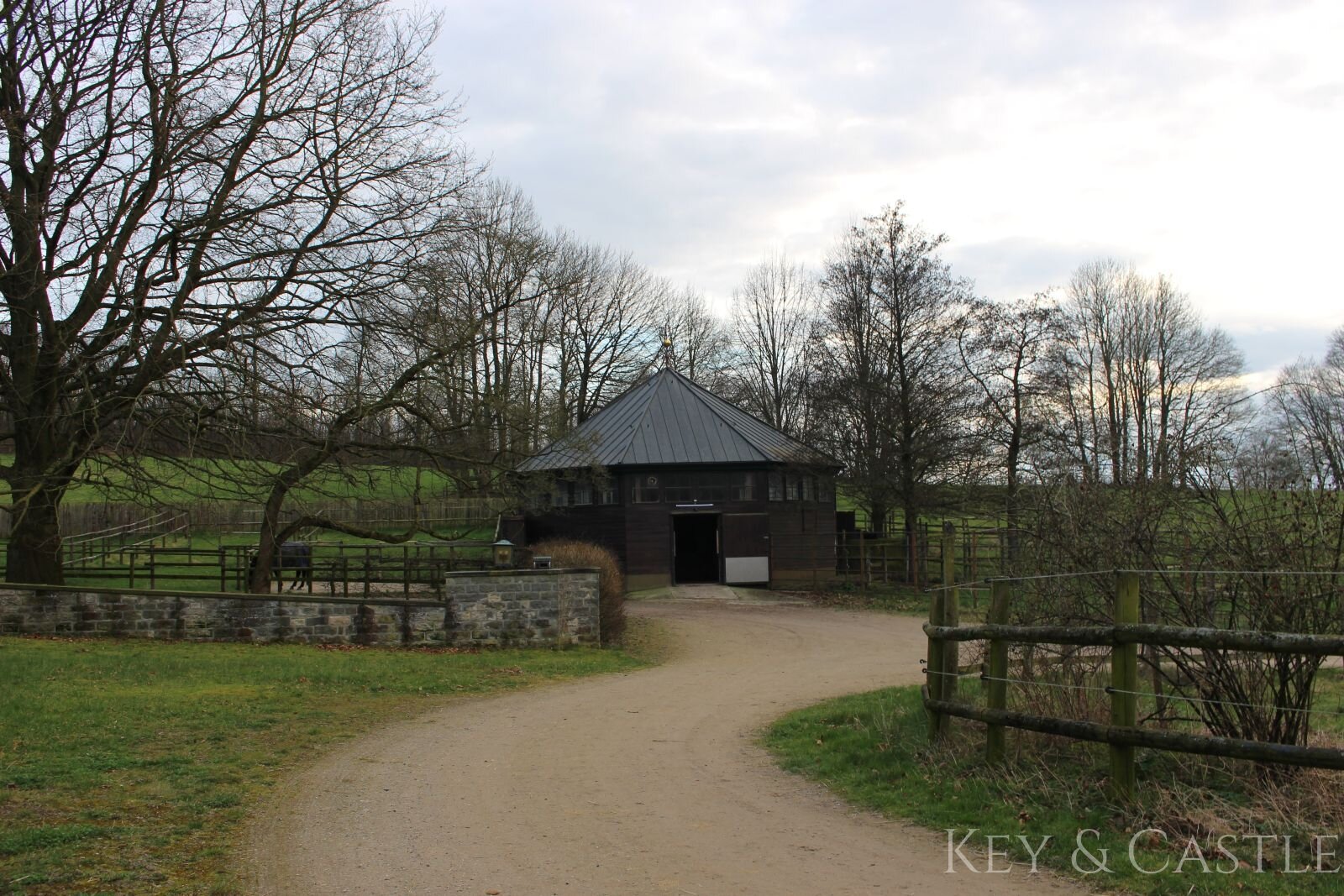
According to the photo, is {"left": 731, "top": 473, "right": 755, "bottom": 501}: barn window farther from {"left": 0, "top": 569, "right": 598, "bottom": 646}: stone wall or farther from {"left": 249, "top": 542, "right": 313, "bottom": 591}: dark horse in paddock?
{"left": 0, "top": 569, "right": 598, "bottom": 646}: stone wall

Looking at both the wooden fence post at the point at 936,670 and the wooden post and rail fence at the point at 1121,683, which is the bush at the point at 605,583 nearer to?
the wooden fence post at the point at 936,670

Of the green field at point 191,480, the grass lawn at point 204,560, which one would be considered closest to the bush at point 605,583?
the grass lawn at point 204,560

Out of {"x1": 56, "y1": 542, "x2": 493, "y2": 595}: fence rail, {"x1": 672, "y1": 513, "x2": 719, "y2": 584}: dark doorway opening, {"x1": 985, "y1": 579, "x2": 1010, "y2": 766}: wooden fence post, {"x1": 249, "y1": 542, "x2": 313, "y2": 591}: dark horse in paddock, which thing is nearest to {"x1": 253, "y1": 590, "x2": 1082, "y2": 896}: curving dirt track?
{"x1": 985, "y1": 579, "x2": 1010, "y2": 766}: wooden fence post

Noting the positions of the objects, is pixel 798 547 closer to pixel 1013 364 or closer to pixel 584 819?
pixel 1013 364

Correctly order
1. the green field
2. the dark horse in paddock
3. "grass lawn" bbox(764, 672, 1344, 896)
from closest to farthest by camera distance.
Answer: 1. "grass lawn" bbox(764, 672, 1344, 896)
2. the green field
3. the dark horse in paddock

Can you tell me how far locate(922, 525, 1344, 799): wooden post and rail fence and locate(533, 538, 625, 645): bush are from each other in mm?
12351

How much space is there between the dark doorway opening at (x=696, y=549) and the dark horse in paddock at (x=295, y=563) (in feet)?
40.6

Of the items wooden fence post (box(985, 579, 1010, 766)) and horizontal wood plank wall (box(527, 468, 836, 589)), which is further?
horizontal wood plank wall (box(527, 468, 836, 589))

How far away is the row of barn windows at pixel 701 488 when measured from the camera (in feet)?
107

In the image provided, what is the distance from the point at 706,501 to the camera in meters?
32.9

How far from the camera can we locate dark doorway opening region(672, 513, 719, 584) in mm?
36156

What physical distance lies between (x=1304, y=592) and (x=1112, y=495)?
1.74 meters

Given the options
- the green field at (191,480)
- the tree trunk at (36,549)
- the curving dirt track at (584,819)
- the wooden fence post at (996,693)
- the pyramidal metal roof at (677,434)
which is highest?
the pyramidal metal roof at (677,434)

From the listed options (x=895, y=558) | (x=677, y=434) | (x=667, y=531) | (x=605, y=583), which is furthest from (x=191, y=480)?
(x=895, y=558)
